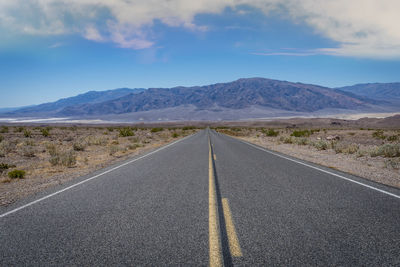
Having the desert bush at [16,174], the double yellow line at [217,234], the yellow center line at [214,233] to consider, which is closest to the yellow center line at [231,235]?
the double yellow line at [217,234]

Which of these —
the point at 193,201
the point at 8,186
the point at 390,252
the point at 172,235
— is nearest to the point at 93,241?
the point at 172,235

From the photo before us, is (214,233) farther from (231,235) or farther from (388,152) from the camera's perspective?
(388,152)

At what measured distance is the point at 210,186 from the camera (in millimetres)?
6938

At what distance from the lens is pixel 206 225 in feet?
13.7

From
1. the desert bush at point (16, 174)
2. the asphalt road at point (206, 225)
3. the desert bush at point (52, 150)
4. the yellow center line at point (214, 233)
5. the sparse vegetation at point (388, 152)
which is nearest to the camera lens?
the yellow center line at point (214, 233)

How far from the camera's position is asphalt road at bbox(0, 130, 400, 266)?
3.22 metres

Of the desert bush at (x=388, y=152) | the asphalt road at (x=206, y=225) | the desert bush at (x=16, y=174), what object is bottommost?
the desert bush at (x=16, y=174)

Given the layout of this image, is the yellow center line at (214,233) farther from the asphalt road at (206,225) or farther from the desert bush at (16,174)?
the desert bush at (16,174)

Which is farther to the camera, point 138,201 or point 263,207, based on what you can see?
point 138,201

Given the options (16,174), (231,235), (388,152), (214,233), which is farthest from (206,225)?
(388,152)

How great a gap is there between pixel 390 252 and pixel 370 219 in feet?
4.00

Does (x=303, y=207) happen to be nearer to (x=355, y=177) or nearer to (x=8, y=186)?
(x=355, y=177)

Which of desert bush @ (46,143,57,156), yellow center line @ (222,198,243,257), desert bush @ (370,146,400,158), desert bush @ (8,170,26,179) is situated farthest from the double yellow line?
desert bush @ (46,143,57,156)

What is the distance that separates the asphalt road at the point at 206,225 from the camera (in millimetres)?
3225
